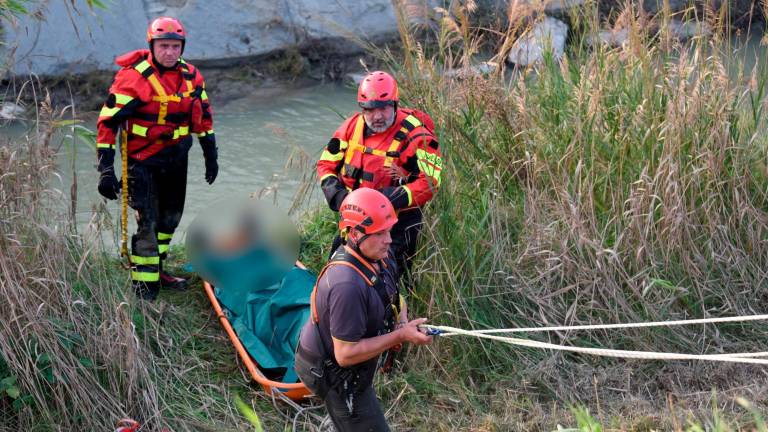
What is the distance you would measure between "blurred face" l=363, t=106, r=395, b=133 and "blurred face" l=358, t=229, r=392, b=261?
1746 millimetres

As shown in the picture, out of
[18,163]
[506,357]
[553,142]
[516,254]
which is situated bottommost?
[506,357]

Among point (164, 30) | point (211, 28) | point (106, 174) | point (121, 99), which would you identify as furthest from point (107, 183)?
point (211, 28)

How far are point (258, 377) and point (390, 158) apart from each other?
1.50 metres

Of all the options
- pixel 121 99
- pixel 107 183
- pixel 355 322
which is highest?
pixel 121 99

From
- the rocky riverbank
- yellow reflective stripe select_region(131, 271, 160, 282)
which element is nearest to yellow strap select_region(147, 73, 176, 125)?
yellow reflective stripe select_region(131, 271, 160, 282)

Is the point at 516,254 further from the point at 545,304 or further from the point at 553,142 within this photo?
the point at 553,142

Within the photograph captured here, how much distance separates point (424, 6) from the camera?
19.1 feet

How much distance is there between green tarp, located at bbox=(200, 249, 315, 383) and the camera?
17.6 ft

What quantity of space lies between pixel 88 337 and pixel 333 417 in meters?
1.53

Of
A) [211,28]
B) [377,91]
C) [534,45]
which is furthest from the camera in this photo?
[211,28]

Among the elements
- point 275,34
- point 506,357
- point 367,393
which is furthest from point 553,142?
point 275,34

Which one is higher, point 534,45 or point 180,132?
point 534,45

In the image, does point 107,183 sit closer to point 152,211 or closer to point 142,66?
point 152,211

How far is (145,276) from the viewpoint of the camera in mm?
5828
